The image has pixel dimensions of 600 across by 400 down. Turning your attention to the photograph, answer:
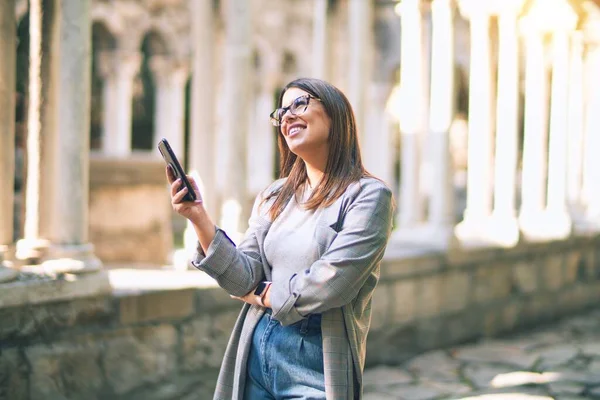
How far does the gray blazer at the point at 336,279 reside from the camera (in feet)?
5.65

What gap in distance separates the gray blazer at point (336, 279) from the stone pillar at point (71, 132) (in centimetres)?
157

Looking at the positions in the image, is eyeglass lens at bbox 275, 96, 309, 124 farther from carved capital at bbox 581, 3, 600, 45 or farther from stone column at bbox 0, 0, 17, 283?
carved capital at bbox 581, 3, 600, 45

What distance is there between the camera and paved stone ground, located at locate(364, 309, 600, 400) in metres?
4.18

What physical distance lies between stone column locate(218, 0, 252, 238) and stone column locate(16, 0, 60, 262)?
48.2 inches

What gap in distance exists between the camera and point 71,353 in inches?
122

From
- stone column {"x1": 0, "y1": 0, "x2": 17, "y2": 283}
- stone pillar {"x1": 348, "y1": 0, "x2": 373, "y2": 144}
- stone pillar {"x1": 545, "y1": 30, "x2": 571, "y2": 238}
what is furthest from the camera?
stone pillar {"x1": 545, "y1": 30, "x2": 571, "y2": 238}

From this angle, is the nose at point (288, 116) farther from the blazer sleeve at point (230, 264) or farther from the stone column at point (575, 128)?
the stone column at point (575, 128)

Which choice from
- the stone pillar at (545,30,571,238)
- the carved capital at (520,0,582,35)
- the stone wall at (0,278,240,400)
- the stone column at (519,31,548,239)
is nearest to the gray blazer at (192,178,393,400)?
the stone wall at (0,278,240,400)

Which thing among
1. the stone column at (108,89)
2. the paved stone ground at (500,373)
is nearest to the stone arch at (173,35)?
the stone column at (108,89)

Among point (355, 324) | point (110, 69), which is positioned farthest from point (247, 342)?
point (110, 69)

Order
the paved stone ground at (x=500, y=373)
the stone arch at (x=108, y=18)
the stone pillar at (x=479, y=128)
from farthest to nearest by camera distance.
→ 1. the stone arch at (x=108, y=18)
2. the stone pillar at (x=479, y=128)
3. the paved stone ground at (x=500, y=373)

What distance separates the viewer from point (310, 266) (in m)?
1.79

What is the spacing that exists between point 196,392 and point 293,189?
78.1 inches

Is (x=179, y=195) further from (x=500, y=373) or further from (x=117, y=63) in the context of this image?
(x=117, y=63)
